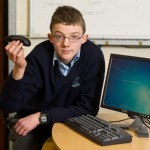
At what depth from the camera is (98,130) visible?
1396 mm

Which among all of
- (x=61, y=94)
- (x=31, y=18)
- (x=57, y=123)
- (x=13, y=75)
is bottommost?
(x=57, y=123)

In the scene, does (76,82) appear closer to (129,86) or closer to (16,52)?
(129,86)

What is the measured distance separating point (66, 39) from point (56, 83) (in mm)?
246

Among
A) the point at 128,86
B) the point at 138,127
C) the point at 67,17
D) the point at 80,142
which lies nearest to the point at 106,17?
the point at 67,17

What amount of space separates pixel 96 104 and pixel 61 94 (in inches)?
7.4

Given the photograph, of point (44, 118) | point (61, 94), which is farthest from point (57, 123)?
point (61, 94)

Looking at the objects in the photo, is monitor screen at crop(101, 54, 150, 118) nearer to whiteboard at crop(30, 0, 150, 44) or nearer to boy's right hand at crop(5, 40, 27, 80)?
boy's right hand at crop(5, 40, 27, 80)

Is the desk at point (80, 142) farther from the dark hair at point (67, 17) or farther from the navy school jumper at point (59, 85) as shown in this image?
the dark hair at point (67, 17)

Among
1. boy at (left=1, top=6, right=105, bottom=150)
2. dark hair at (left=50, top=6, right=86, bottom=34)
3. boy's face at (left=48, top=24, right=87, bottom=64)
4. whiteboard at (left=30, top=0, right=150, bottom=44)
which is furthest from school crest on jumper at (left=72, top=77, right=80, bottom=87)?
whiteboard at (left=30, top=0, right=150, bottom=44)

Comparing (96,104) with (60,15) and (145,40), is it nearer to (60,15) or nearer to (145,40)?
(60,15)

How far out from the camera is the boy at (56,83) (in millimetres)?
1545

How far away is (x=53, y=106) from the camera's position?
5.56ft

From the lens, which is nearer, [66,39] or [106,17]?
[66,39]

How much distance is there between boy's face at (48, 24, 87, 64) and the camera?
153cm
